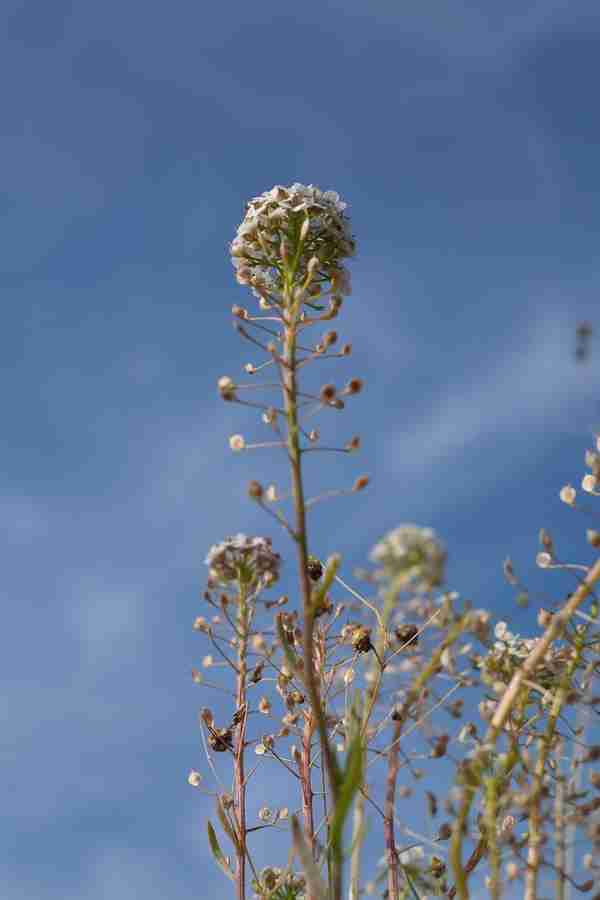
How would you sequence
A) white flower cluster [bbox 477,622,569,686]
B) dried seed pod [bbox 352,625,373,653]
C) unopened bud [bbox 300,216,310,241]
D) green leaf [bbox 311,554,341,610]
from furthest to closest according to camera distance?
1. dried seed pod [bbox 352,625,373,653]
2. unopened bud [bbox 300,216,310,241]
3. white flower cluster [bbox 477,622,569,686]
4. green leaf [bbox 311,554,341,610]

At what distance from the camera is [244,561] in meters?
3.76

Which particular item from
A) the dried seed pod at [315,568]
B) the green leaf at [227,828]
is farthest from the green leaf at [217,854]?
the dried seed pod at [315,568]

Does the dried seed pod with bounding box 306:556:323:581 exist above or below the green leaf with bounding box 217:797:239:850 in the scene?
above

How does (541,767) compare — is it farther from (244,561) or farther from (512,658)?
(244,561)

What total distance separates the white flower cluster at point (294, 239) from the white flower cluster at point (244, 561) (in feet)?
3.53

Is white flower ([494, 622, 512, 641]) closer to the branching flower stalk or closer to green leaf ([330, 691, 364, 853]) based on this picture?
the branching flower stalk

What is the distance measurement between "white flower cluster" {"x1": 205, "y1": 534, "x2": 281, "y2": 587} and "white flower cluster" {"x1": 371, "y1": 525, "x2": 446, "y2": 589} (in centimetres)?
123

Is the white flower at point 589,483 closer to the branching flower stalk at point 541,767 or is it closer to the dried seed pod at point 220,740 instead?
the branching flower stalk at point 541,767

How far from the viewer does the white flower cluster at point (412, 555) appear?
2.54 m

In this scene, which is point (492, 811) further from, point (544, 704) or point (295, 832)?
point (544, 704)

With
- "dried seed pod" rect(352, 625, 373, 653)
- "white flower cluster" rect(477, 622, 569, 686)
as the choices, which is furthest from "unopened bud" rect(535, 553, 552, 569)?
"dried seed pod" rect(352, 625, 373, 653)

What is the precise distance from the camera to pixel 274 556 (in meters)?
3.79

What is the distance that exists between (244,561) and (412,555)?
1305 millimetres

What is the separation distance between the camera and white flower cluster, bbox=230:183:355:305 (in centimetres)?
430
